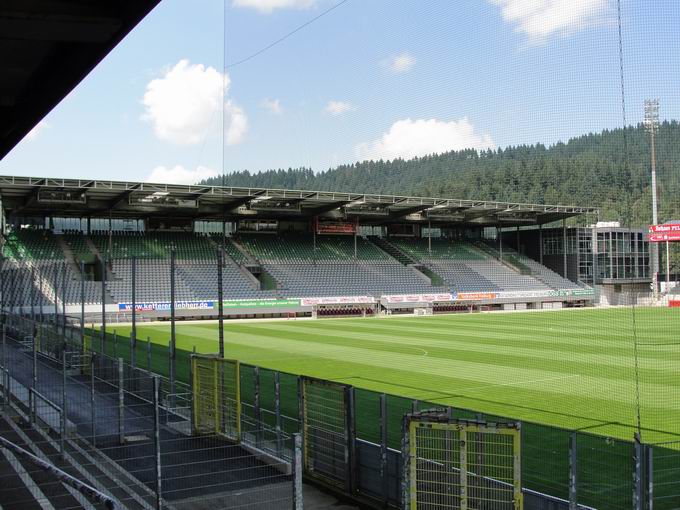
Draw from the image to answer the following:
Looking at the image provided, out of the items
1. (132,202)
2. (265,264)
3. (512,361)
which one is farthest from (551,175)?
(265,264)

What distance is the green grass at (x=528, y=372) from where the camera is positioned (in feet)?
27.4

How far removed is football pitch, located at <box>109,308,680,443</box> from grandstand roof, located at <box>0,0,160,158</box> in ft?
15.2

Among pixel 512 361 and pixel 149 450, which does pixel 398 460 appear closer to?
pixel 149 450

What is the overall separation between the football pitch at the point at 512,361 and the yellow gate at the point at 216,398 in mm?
4519

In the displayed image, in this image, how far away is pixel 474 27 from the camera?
5844 mm

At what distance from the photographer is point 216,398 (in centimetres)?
1025

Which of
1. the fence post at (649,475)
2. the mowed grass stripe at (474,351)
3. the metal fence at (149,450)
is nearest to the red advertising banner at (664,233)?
the fence post at (649,475)

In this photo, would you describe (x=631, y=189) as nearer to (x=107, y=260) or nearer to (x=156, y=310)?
(x=156, y=310)

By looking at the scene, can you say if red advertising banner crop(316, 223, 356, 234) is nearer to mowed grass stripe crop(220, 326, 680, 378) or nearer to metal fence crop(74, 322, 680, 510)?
mowed grass stripe crop(220, 326, 680, 378)

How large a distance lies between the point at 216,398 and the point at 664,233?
6655mm

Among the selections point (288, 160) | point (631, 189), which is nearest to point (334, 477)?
point (288, 160)

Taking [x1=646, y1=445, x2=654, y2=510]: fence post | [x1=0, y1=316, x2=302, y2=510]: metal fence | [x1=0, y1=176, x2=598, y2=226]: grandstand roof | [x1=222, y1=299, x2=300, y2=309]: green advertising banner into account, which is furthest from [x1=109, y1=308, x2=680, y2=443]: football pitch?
[x1=0, y1=176, x2=598, y2=226]: grandstand roof

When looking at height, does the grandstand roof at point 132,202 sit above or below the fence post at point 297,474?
above

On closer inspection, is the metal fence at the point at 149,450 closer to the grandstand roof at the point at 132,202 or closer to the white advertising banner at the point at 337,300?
the grandstand roof at the point at 132,202
